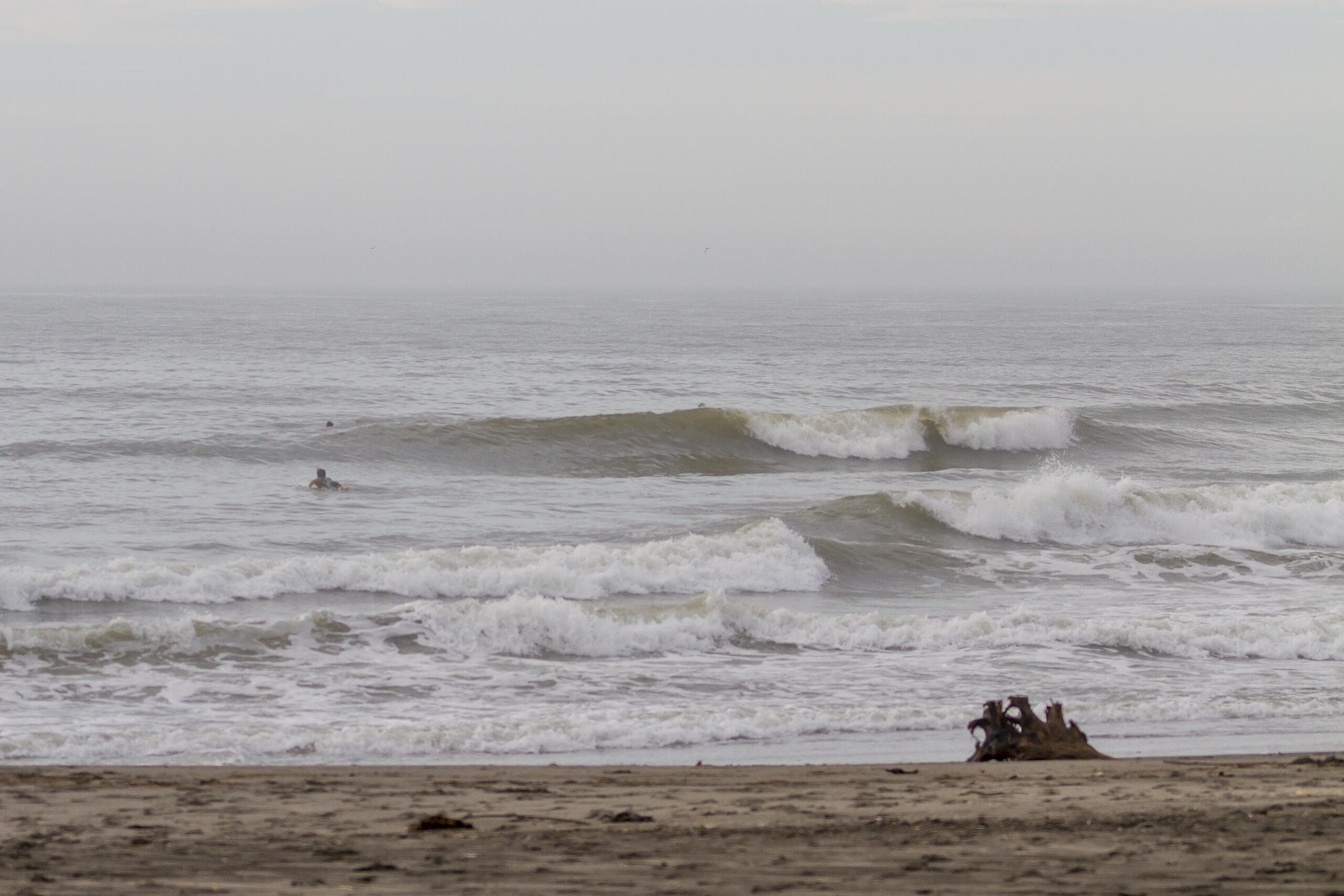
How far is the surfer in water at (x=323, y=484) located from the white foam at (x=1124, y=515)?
1007 centimetres

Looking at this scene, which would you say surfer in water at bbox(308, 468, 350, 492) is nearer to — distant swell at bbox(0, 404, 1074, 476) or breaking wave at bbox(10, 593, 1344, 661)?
distant swell at bbox(0, 404, 1074, 476)

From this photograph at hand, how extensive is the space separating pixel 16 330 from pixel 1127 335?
65944 mm

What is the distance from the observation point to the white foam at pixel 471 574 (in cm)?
1373

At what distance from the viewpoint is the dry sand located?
4383 mm

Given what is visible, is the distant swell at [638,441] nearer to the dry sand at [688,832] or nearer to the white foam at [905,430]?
the white foam at [905,430]

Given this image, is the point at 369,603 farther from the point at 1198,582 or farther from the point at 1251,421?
the point at 1251,421

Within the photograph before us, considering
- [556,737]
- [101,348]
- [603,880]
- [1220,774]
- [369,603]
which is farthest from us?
[101,348]

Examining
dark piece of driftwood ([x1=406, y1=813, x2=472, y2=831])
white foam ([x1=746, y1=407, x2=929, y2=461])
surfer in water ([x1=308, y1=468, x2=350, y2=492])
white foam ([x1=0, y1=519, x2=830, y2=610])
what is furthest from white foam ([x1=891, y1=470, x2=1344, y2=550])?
dark piece of driftwood ([x1=406, y1=813, x2=472, y2=831])

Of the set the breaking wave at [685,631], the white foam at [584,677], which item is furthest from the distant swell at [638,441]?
the breaking wave at [685,631]

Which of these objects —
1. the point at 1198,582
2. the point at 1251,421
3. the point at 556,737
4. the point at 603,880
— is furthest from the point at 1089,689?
the point at 1251,421

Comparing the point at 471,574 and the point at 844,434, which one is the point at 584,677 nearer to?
the point at 471,574

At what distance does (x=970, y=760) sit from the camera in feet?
26.0

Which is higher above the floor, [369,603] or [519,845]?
[519,845]

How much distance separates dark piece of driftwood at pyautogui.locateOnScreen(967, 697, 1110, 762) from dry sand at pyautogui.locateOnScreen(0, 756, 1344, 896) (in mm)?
560
